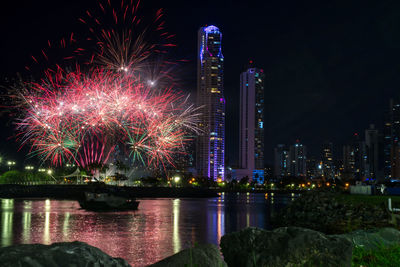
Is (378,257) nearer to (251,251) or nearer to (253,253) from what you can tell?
(251,251)

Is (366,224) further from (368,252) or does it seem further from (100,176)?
(100,176)

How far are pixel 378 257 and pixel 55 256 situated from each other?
8.90 metres

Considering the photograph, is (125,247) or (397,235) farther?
(125,247)

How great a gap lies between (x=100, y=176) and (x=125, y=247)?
119 m

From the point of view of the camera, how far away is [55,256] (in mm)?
5516

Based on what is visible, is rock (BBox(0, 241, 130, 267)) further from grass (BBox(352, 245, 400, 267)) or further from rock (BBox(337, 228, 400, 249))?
rock (BBox(337, 228, 400, 249))

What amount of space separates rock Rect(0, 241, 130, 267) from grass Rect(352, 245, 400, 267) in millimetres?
6935

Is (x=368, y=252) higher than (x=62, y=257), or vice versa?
(x=62, y=257)

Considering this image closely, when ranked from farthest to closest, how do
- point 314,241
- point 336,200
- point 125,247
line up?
point 336,200 < point 125,247 < point 314,241

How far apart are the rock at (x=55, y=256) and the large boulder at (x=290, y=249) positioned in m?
4.02

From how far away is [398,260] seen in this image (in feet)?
34.4

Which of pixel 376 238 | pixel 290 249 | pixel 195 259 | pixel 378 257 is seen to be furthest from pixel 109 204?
pixel 195 259

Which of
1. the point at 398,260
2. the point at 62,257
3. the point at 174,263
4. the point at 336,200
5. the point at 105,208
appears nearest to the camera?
the point at 62,257

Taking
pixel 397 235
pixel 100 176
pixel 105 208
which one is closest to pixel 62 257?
pixel 397 235
